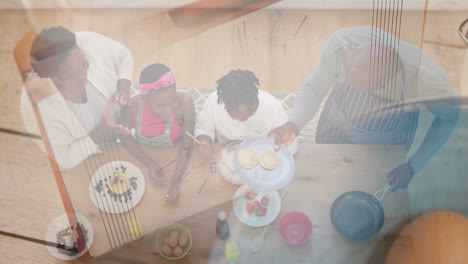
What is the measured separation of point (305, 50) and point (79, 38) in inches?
31.8

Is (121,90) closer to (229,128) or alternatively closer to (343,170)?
(229,128)

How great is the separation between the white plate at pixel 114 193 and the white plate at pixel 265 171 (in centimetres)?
29

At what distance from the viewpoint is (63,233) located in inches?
36.0

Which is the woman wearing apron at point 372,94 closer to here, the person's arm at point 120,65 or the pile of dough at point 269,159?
the pile of dough at point 269,159

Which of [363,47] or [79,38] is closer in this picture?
[363,47]

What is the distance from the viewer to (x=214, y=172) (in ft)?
3.18

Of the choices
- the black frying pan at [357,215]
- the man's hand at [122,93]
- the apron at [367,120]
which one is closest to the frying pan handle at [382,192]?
the black frying pan at [357,215]

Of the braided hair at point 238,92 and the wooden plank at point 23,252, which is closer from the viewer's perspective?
the wooden plank at point 23,252

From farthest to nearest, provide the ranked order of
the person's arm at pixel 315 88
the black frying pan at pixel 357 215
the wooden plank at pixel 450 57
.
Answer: the wooden plank at pixel 450 57 → the person's arm at pixel 315 88 → the black frying pan at pixel 357 215

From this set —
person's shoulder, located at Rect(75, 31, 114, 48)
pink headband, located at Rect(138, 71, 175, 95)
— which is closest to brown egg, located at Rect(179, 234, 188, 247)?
pink headband, located at Rect(138, 71, 175, 95)

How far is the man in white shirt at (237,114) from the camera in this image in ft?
3.30

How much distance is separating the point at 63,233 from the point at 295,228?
0.65m

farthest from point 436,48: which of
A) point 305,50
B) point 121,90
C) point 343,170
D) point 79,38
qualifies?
point 79,38

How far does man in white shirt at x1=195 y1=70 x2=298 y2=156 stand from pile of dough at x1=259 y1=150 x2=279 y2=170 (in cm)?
7
